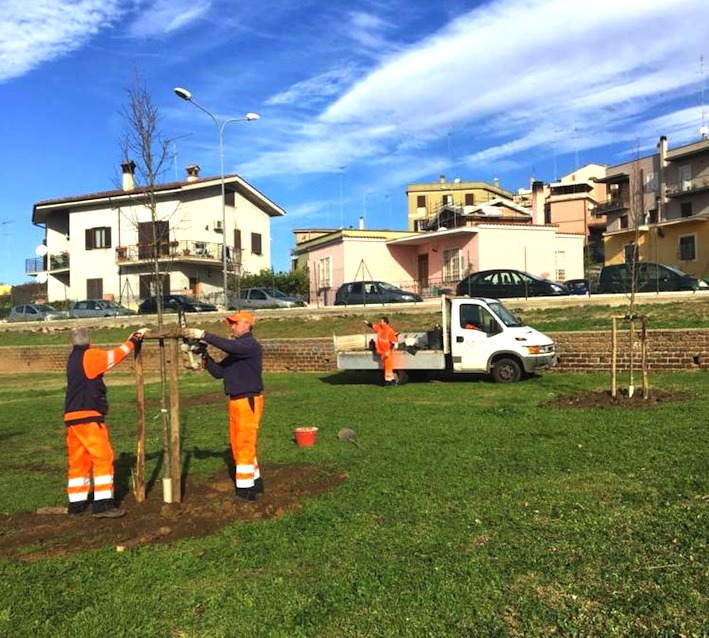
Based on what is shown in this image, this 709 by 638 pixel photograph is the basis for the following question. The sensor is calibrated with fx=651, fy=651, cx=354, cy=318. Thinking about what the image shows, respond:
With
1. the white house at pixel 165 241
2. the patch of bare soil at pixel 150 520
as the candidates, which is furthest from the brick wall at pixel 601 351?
the white house at pixel 165 241

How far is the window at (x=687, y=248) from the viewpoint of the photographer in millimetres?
44281

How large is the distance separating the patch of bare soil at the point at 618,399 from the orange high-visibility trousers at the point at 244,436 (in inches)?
243

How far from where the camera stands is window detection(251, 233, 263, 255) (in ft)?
164

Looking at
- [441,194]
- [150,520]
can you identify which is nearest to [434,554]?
[150,520]

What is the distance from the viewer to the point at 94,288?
47.9 m

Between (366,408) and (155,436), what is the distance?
3.72 metres

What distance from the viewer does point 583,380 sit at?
14.0 meters

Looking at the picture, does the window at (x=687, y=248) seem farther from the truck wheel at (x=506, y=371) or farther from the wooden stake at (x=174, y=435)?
the wooden stake at (x=174, y=435)

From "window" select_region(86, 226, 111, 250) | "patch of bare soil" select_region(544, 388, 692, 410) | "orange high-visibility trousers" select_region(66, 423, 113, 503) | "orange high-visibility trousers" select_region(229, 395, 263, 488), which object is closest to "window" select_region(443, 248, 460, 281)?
"window" select_region(86, 226, 111, 250)

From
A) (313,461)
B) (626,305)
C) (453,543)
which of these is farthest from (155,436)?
(626,305)

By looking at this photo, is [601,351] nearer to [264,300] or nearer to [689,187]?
[264,300]

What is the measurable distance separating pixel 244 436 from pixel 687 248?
46.0m

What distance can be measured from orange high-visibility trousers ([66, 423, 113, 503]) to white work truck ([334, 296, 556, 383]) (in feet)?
31.8

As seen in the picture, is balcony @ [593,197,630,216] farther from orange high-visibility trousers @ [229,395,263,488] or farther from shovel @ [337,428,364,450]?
orange high-visibility trousers @ [229,395,263,488]
